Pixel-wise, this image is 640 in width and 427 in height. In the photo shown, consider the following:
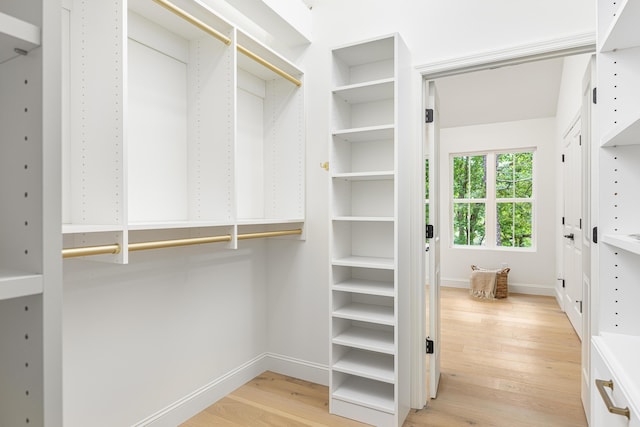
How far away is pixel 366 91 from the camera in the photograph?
2309 mm

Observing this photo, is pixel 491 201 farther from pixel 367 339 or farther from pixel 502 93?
pixel 367 339

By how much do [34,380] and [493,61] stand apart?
241 centimetres

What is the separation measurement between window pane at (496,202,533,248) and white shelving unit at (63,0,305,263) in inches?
166

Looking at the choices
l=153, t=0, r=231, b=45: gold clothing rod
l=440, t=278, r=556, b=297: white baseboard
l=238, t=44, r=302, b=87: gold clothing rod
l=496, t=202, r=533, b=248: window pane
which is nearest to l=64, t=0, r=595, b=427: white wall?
l=238, t=44, r=302, b=87: gold clothing rod

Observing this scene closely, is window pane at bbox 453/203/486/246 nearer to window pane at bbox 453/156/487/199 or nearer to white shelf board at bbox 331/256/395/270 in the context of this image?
window pane at bbox 453/156/487/199

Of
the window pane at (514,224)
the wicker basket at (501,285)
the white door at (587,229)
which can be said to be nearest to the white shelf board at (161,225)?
the white door at (587,229)

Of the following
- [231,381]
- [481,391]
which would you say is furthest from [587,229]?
[231,381]

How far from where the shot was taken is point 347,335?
93.1 inches

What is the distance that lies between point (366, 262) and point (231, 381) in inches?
49.6

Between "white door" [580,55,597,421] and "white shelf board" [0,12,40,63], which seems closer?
"white shelf board" [0,12,40,63]

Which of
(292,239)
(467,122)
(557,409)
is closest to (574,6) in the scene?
(292,239)

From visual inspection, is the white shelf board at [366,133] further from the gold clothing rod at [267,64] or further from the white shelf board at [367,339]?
the white shelf board at [367,339]

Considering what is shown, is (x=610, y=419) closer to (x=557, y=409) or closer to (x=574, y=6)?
(x=557, y=409)

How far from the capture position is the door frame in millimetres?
2000
